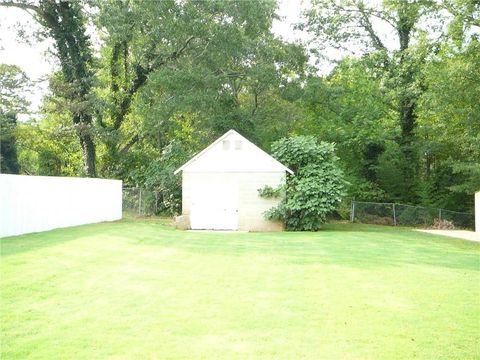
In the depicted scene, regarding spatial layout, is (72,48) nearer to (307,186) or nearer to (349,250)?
(307,186)

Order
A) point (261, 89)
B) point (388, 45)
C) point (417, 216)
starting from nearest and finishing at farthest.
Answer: point (417, 216) < point (261, 89) < point (388, 45)

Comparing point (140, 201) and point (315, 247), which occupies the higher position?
point (140, 201)

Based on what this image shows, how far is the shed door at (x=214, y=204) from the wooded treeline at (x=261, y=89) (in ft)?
13.3

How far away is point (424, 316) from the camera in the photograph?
639 centimetres

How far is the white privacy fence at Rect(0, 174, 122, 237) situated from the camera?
533 inches

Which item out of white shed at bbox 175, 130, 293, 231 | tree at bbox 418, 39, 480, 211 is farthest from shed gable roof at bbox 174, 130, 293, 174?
tree at bbox 418, 39, 480, 211

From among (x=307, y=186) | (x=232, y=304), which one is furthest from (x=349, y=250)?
(x=307, y=186)

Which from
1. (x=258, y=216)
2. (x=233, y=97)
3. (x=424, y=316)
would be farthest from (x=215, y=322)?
(x=233, y=97)

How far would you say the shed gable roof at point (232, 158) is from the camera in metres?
21.4

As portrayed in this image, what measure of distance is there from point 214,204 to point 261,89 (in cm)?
1082

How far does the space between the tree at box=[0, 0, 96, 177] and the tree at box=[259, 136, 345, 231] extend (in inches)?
426

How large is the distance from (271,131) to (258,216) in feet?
33.5

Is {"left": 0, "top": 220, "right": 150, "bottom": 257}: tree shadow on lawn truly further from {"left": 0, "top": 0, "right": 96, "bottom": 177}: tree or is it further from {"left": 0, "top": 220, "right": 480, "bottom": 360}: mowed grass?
{"left": 0, "top": 0, "right": 96, "bottom": 177}: tree

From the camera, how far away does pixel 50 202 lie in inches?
637
